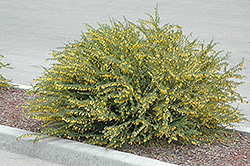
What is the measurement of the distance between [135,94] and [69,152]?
948mm

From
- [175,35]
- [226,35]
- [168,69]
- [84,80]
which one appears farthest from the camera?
[226,35]

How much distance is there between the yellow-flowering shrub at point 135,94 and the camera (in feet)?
13.4

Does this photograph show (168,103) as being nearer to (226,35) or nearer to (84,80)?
(84,80)

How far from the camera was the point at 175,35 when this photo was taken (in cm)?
486

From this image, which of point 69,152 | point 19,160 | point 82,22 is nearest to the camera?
point 69,152

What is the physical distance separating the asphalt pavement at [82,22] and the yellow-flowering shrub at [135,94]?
75.6 inches

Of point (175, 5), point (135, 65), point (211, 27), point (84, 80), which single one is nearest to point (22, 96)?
point (84, 80)

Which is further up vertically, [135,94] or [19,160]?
[135,94]

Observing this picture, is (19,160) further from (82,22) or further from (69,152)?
(82,22)

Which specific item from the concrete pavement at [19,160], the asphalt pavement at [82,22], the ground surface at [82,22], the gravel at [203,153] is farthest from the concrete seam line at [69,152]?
the ground surface at [82,22]

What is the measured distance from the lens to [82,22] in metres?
14.5

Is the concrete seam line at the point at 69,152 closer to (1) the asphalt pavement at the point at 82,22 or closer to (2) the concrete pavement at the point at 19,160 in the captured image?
(2) the concrete pavement at the point at 19,160

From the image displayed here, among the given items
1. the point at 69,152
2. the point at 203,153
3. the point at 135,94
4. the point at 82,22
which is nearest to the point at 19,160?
the point at 69,152

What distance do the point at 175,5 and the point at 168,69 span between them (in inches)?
552
